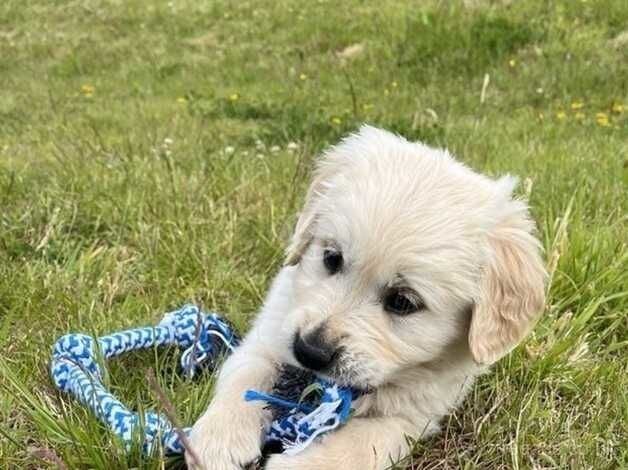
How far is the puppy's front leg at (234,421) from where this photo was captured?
213 cm

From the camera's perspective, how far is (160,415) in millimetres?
2135

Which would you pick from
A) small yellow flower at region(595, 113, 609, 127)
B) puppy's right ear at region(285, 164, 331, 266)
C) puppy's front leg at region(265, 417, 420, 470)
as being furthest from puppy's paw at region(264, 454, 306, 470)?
small yellow flower at region(595, 113, 609, 127)

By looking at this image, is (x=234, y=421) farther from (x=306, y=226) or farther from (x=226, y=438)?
(x=306, y=226)

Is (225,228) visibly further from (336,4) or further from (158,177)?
(336,4)

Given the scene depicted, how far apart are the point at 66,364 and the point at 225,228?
1.23m

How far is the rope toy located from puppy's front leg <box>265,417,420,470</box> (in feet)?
0.10

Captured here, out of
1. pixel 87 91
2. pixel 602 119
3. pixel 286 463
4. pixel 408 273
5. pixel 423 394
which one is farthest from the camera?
pixel 87 91

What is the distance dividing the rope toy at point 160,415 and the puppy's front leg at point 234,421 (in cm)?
5

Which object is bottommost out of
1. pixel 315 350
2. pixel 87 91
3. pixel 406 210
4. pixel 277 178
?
pixel 87 91

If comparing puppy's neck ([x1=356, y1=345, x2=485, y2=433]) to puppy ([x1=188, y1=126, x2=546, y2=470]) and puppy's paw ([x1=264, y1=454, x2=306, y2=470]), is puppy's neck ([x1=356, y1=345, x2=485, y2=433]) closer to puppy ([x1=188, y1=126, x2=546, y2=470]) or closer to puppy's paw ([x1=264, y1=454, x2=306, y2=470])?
puppy ([x1=188, y1=126, x2=546, y2=470])

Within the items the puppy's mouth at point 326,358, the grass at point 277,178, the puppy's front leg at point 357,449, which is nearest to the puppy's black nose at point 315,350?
the puppy's mouth at point 326,358

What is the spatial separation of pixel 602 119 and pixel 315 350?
14.4ft

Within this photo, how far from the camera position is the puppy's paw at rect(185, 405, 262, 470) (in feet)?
6.97

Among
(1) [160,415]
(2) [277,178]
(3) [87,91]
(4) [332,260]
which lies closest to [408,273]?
(4) [332,260]
